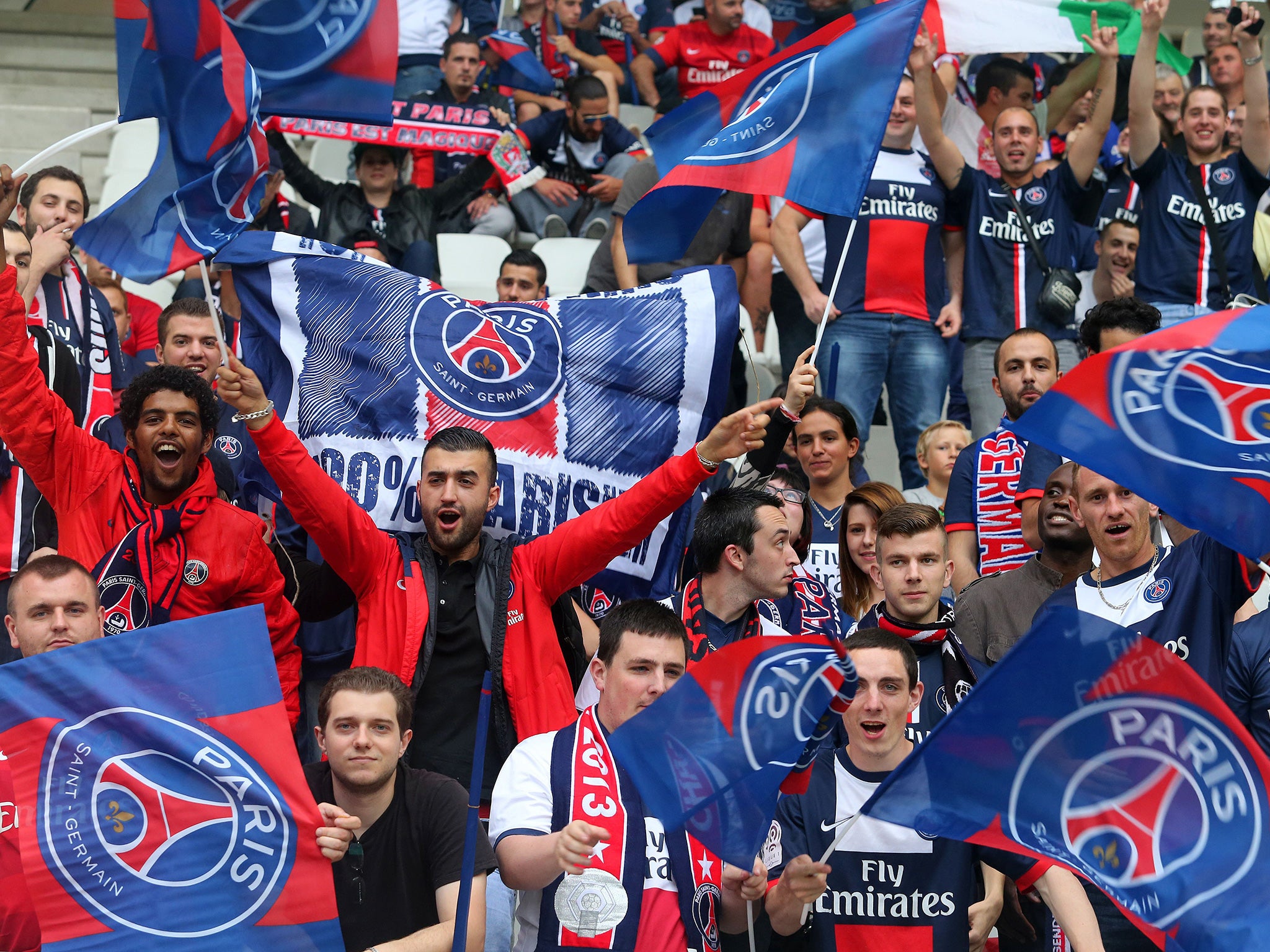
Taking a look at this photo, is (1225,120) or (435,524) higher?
(1225,120)

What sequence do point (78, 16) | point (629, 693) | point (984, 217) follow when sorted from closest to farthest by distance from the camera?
point (629, 693) → point (984, 217) → point (78, 16)

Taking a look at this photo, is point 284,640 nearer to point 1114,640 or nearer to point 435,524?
point 435,524

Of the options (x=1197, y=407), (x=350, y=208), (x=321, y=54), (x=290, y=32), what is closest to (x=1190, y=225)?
(x=350, y=208)

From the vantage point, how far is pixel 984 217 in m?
8.13

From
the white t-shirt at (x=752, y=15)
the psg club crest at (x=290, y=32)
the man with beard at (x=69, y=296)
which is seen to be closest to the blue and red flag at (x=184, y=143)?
the psg club crest at (x=290, y=32)

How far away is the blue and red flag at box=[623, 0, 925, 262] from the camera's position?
5.60m

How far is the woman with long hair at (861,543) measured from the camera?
19.8 feet

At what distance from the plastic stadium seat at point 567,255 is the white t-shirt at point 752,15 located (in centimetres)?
271

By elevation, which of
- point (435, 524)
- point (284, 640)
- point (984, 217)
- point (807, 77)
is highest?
point (807, 77)

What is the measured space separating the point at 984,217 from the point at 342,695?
486 centimetres

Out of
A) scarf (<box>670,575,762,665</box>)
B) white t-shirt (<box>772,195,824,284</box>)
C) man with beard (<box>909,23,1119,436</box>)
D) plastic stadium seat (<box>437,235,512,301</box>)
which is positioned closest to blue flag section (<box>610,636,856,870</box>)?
scarf (<box>670,575,762,665</box>)

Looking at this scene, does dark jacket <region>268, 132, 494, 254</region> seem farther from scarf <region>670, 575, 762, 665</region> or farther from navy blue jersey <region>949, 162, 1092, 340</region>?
scarf <region>670, 575, 762, 665</region>

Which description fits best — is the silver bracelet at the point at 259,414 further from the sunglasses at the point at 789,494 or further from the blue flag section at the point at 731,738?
the sunglasses at the point at 789,494

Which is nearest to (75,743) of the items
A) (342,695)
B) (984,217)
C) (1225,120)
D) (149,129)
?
(342,695)
